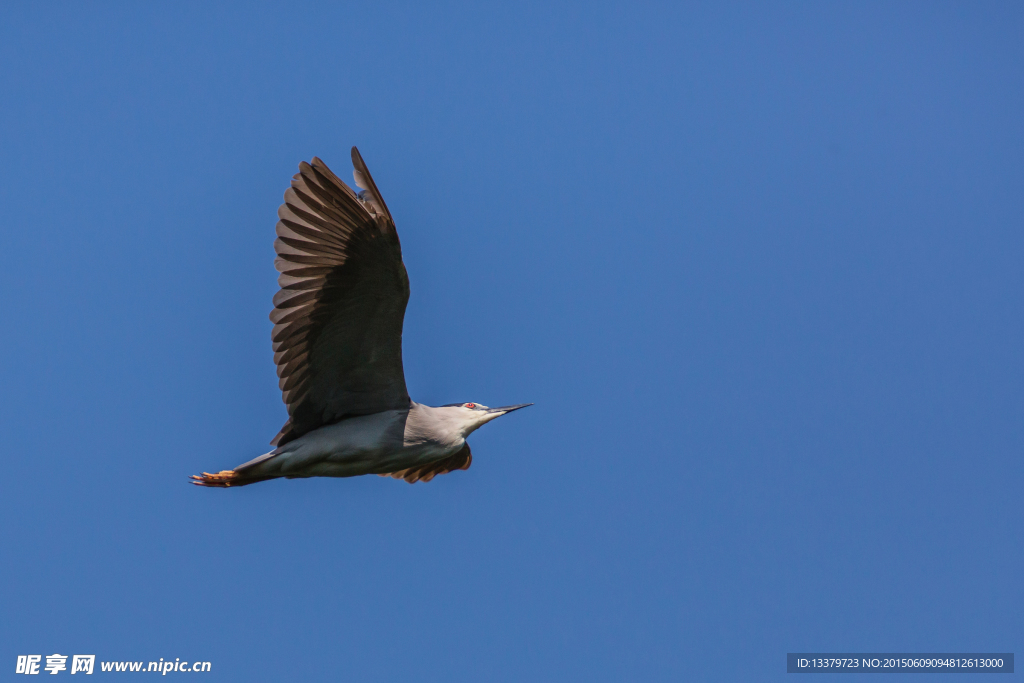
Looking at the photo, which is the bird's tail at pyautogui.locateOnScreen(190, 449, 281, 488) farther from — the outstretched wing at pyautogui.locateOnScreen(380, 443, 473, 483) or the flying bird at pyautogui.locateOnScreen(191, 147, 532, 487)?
the outstretched wing at pyautogui.locateOnScreen(380, 443, 473, 483)

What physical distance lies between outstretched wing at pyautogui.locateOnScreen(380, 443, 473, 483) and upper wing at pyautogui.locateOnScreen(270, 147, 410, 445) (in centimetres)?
215

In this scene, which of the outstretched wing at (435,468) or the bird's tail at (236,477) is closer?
the bird's tail at (236,477)

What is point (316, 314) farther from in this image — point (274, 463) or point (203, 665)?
point (203, 665)

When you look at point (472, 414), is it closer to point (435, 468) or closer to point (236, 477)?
point (435, 468)

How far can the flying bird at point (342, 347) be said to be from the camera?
28.7ft

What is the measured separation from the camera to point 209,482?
969 cm

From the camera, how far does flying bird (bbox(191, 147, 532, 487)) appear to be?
874 cm

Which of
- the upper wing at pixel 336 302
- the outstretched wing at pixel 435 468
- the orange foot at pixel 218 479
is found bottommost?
the orange foot at pixel 218 479

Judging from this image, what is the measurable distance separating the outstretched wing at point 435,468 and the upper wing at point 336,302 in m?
2.15

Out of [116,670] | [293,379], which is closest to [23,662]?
[116,670]

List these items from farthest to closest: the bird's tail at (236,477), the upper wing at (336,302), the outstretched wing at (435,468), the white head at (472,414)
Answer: the outstretched wing at (435,468) → the white head at (472,414) → the bird's tail at (236,477) → the upper wing at (336,302)

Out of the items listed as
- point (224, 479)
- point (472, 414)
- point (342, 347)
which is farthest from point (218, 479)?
point (472, 414)

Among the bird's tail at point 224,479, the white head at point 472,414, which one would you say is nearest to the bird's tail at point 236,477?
the bird's tail at point 224,479

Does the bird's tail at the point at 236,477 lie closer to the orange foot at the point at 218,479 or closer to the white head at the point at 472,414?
the orange foot at the point at 218,479
